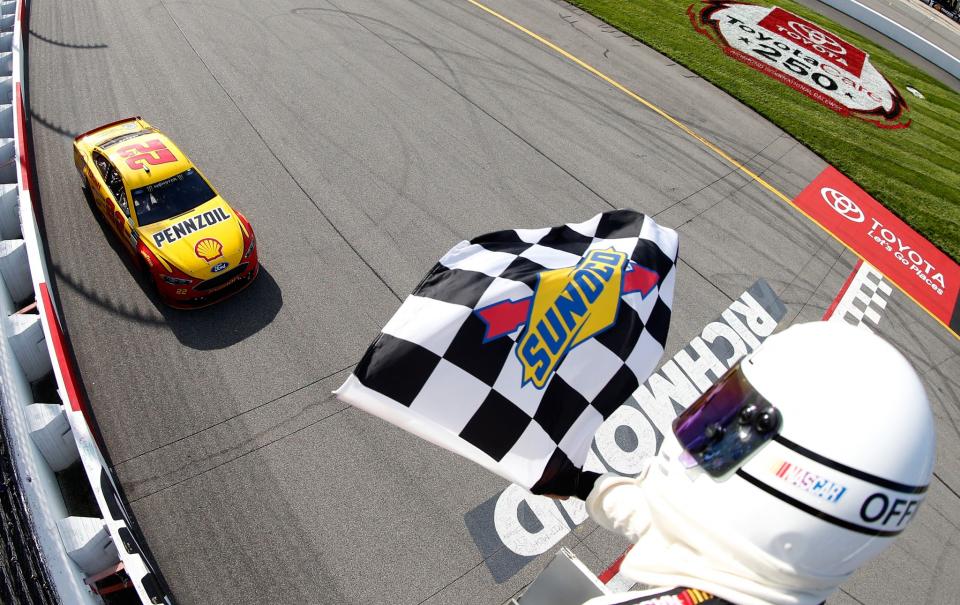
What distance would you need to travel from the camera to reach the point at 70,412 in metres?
6.86

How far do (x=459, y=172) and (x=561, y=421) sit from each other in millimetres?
9297

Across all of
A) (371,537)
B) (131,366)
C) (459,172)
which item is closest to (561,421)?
(371,537)

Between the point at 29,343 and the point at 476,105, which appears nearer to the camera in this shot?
the point at 29,343

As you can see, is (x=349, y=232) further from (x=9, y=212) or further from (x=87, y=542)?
(x=87, y=542)

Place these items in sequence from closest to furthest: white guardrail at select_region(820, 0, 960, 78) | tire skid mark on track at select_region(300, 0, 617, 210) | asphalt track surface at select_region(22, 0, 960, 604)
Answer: asphalt track surface at select_region(22, 0, 960, 604)
tire skid mark on track at select_region(300, 0, 617, 210)
white guardrail at select_region(820, 0, 960, 78)

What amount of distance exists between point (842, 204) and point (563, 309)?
12695mm

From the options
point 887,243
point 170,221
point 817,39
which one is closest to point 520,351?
point 170,221

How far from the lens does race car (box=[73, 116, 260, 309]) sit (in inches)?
352

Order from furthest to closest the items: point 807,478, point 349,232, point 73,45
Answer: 1. point 73,45
2. point 349,232
3. point 807,478

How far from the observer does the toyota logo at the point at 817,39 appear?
20297 mm

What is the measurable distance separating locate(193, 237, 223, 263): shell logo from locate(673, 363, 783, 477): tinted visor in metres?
7.72

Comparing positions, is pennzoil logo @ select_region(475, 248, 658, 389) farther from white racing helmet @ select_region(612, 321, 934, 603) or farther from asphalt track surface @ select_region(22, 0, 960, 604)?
asphalt track surface @ select_region(22, 0, 960, 604)

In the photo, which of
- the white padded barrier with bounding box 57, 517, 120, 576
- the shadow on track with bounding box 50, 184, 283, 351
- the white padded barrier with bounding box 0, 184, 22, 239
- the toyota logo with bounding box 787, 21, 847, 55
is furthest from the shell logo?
the toyota logo with bounding box 787, 21, 847, 55

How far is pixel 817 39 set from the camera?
2059 cm
